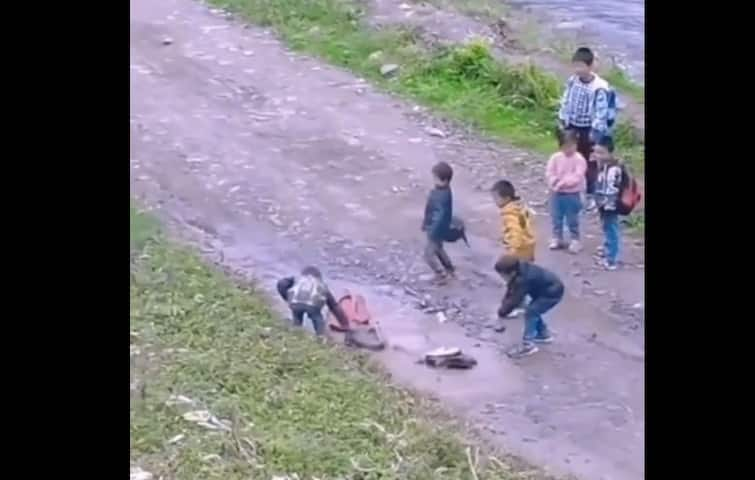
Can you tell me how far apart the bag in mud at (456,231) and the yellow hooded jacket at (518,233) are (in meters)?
0.04

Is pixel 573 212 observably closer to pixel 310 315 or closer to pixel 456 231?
pixel 456 231

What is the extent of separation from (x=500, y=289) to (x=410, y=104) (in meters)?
0.23

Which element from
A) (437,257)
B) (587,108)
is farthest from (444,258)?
(587,108)

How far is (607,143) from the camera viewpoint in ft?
4.59

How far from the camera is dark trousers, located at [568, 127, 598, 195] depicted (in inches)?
55.0

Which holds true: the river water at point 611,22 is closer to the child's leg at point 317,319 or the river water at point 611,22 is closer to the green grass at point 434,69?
the green grass at point 434,69

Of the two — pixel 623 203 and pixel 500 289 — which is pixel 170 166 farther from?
pixel 623 203

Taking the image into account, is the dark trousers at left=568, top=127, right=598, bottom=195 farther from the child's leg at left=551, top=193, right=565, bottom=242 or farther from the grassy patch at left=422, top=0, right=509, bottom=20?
the grassy patch at left=422, top=0, right=509, bottom=20

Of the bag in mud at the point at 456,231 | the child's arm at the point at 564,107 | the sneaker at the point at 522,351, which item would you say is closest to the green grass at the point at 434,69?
Answer: the child's arm at the point at 564,107

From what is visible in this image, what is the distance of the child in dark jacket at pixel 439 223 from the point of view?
54.9 inches

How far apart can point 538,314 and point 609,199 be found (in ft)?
0.47

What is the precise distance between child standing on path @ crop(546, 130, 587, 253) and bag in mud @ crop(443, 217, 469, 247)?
0.31 feet
